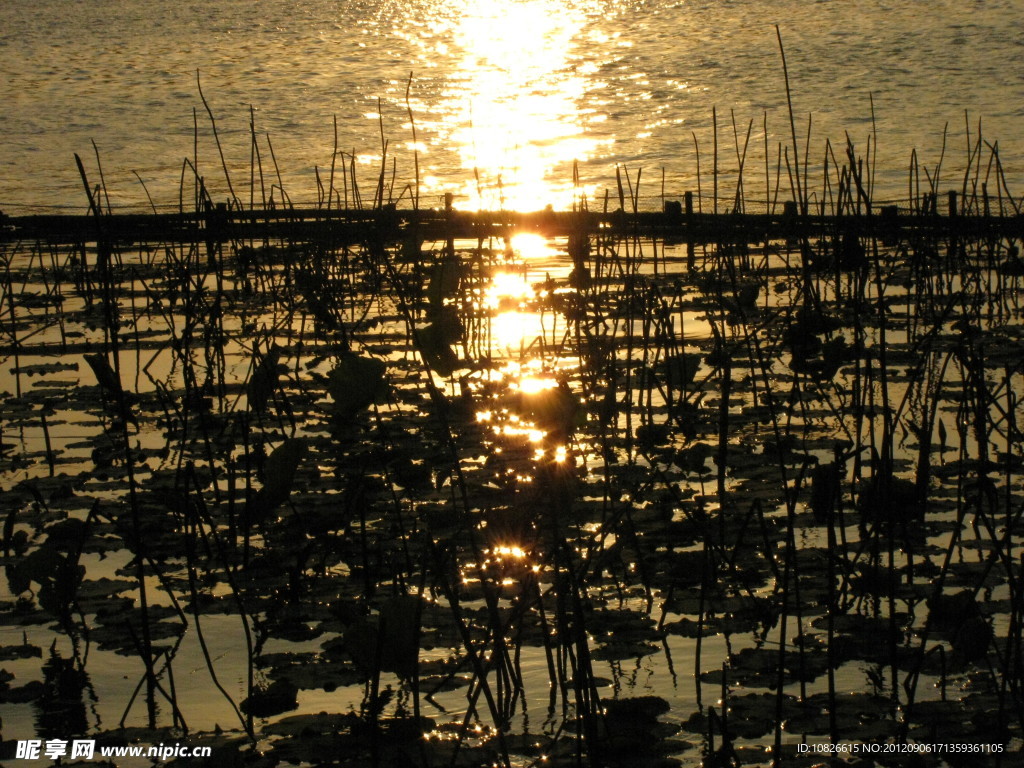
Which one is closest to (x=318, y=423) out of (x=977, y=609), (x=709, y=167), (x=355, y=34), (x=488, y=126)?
(x=977, y=609)

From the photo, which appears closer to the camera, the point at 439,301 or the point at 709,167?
the point at 439,301

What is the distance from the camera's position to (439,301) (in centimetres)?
479

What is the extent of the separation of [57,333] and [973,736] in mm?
4934

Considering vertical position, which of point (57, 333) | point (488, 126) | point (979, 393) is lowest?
point (488, 126)

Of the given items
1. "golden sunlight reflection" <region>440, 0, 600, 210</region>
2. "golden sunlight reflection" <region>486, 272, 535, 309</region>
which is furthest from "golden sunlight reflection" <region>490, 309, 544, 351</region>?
"golden sunlight reflection" <region>440, 0, 600, 210</region>

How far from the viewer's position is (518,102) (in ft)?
66.1

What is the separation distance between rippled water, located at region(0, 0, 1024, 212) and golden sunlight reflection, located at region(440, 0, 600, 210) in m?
0.07

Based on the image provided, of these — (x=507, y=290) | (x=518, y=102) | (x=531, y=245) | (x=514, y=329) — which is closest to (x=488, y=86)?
(x=518, y=102)

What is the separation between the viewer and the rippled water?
14203mm

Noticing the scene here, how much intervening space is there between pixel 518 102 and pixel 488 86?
2.52 metres

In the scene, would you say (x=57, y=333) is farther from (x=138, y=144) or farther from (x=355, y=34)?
(x=355, y=34)

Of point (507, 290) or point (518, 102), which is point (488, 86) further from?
point (507, 290)

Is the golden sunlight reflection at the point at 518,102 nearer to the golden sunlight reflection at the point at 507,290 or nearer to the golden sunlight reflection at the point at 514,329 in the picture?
the golden sunlight reflection at the point at 507,290

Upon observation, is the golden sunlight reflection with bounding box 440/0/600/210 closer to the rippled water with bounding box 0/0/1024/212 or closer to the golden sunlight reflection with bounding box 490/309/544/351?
the rippled water with bounding box 0/0/1024/212
